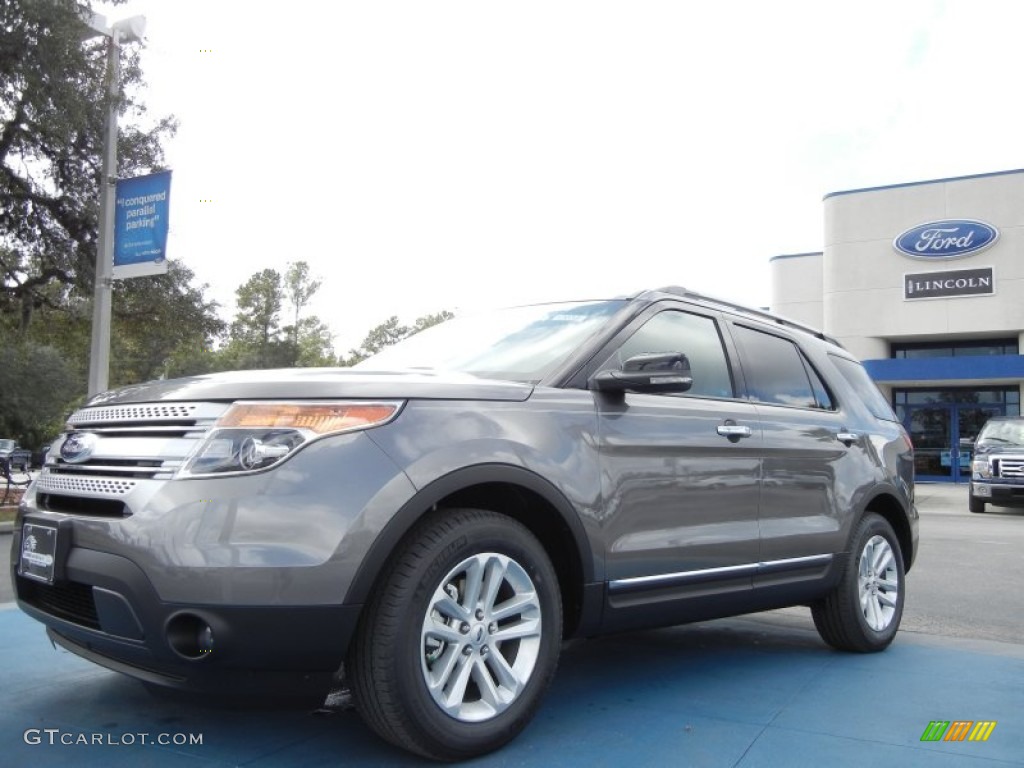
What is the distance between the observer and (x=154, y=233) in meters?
12.0

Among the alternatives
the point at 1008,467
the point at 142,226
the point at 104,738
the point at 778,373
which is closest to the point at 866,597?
the point at 778,373

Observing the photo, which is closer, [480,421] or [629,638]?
[480,421]

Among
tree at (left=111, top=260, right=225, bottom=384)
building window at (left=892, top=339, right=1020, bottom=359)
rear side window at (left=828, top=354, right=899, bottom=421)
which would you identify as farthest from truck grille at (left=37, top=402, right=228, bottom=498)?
building window at (left=892, top=339, right=1020, bottom=359)

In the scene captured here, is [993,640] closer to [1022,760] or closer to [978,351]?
[1022,760]

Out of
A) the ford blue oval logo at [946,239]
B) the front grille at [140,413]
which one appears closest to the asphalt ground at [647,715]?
the front grille at [140,413]

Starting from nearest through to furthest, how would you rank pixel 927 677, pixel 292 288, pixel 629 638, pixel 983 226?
pixel 927 677
pixel 629 638
pixel 983 226
pixel 292 288

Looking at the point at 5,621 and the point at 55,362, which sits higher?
the point at 55,362

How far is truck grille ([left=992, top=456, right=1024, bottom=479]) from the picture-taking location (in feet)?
53.1

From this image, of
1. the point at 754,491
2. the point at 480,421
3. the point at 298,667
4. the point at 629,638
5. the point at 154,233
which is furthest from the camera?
the point at 154,233

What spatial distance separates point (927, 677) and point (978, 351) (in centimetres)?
2823

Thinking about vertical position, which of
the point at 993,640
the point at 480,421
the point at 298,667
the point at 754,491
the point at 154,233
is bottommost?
the point at 993,640

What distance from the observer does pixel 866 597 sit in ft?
16.4

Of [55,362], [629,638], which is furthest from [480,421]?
[55,362]

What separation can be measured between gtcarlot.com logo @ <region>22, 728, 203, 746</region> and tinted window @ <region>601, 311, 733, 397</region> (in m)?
2.21
